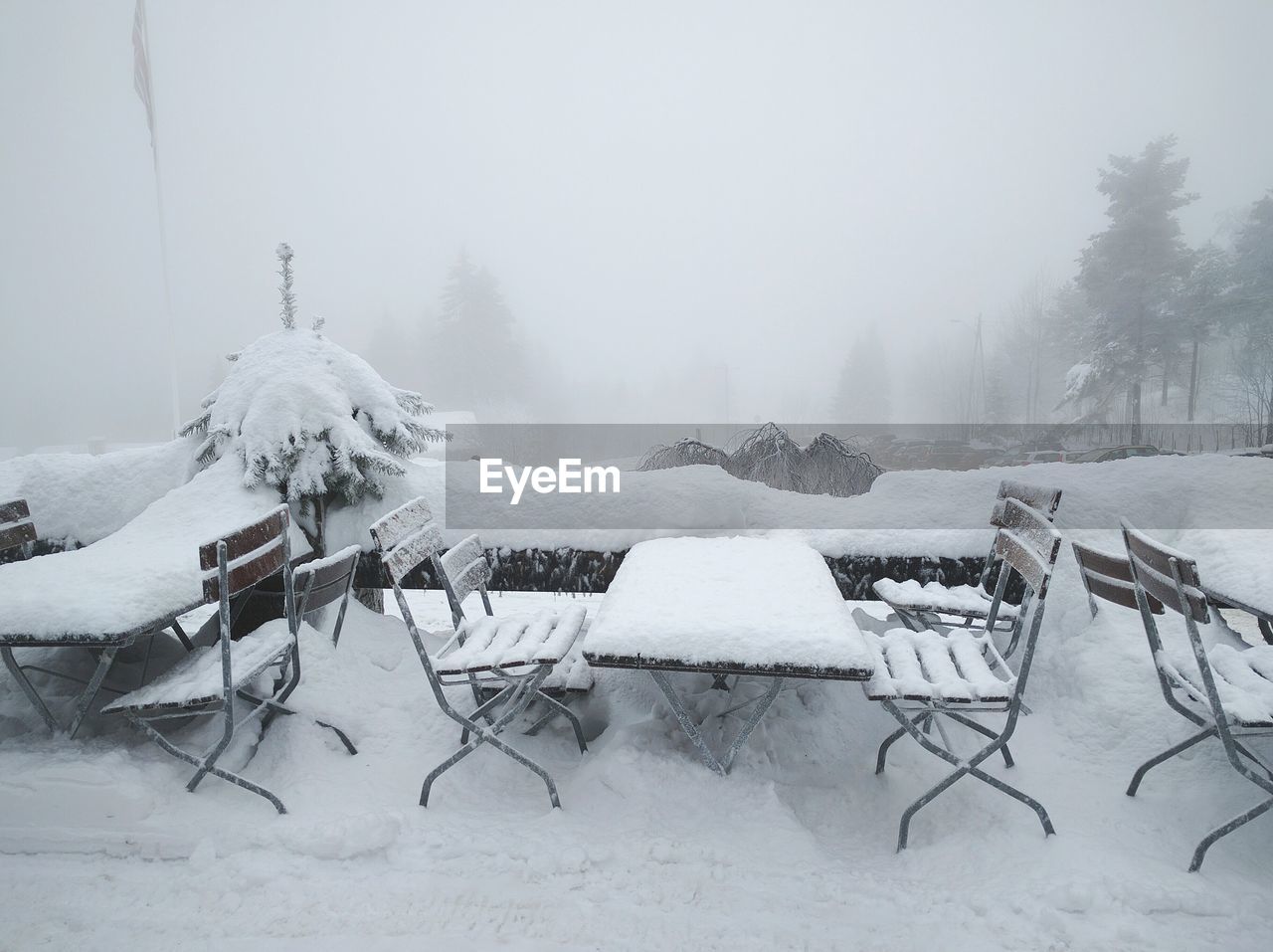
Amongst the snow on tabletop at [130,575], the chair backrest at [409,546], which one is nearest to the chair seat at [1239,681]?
the chair backrest at [409,546]

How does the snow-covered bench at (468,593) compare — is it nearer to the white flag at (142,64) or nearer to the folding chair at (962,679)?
the folding chair at (962,679)

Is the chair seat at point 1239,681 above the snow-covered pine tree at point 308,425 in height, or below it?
below

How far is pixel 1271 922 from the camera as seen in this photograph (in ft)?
6.77

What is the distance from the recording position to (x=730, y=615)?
250cm

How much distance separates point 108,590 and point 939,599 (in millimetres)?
3840

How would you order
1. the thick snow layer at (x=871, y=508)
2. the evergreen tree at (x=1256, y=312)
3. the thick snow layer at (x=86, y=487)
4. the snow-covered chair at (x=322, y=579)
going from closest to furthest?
the snow-covered chair at (x=322, y=579), the thick snow layer at (x=871, y=508), the thick snow layer at (x=86, y=487), the evergreen tree at (x=1256, y=312)

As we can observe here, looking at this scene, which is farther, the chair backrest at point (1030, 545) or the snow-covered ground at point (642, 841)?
the chair backrest at point (1030, 545)

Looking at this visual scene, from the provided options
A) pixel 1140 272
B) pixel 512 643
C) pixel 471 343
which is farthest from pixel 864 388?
pixel 512 643

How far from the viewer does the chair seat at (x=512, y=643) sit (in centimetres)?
265

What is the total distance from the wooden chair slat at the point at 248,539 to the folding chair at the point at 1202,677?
3.45 meters

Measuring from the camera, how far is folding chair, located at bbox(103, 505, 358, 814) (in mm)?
2570

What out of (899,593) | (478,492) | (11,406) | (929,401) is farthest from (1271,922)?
(11,406)

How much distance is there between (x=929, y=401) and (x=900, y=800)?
161ft

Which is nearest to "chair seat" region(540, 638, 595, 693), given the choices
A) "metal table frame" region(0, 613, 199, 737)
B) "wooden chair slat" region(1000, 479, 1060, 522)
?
"metal table frame" region(0, 613, 199, 737)
